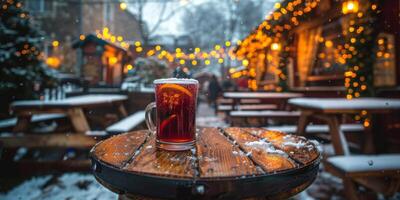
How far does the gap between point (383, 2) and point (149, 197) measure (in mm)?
5535

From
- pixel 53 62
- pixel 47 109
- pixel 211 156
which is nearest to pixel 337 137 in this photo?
pixel 211 156

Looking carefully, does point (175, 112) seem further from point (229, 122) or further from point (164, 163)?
point (229, 122)

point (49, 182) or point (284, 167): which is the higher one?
point (284, 167)

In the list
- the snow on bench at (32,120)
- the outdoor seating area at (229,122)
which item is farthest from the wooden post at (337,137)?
the snow on bench at (32,120)

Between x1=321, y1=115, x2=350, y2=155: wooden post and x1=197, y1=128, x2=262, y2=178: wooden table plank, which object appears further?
x1=321, y1=115, x2=350, y2=155: wooden post

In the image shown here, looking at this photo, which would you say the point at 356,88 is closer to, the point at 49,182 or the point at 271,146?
the point at 271,146

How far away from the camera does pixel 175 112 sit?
92cm

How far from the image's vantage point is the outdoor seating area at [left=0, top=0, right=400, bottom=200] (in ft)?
2.50

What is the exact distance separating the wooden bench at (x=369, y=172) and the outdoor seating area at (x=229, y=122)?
0.04 ft

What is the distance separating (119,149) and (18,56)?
201 inches

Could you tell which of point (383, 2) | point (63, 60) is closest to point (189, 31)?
point (63, 60)

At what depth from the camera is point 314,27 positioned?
23.9 ft

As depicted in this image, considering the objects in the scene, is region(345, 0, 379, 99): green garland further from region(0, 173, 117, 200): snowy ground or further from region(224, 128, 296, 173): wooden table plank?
region(0, 173, 117, 200): snowy ground

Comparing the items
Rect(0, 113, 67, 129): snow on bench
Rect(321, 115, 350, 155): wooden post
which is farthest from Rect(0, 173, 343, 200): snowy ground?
Rect(0, 113, 67, 129): snow on bench
